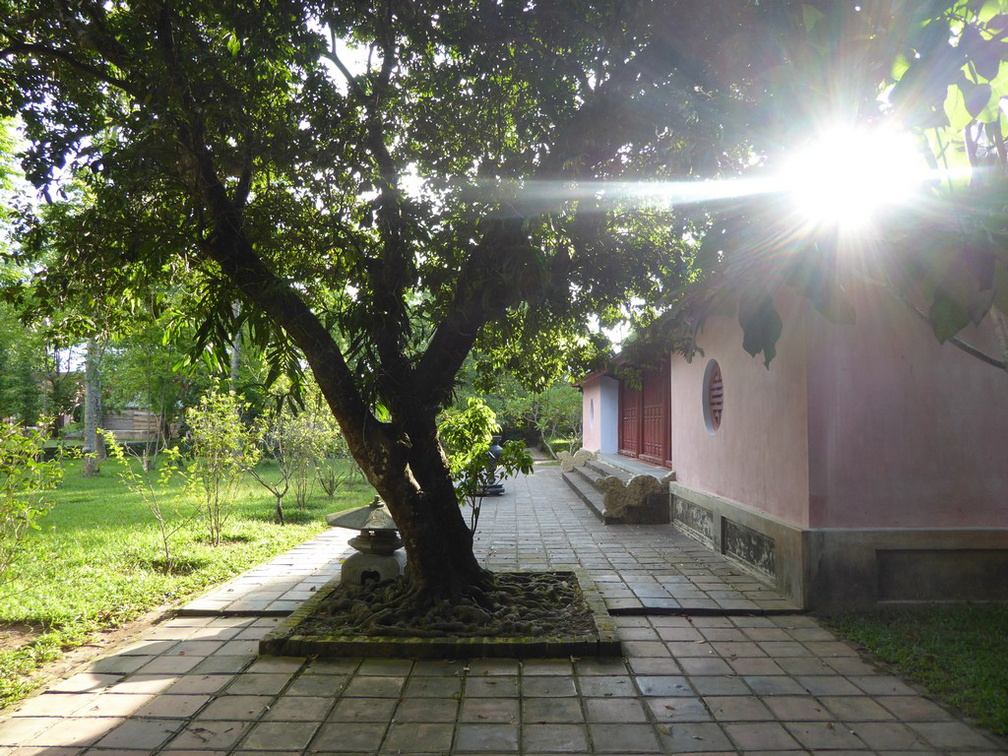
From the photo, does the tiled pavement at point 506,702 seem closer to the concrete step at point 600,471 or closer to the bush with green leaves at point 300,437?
the bush with green leaves at point 300,437

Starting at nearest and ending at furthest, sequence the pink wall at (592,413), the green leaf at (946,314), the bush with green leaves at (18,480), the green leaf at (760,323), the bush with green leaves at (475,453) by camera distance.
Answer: the green leaf at (946,314) → the green leaf at (760,323) → the bush with green leaves at (18,480) → the bush with green leaves at (475,453) → the pink wall at (592,413)

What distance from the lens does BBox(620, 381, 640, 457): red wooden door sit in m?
15.4

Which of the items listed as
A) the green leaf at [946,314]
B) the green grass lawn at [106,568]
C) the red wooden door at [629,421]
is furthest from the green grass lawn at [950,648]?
the red wooden door at [629,421]

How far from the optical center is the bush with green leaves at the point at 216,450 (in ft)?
27.6

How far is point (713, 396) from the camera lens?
8711 mm

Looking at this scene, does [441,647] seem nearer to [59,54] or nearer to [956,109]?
[956,109]

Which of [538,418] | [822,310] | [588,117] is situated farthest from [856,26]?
[538,418]

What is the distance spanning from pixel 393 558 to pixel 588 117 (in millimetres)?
3887

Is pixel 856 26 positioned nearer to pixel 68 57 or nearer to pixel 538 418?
pixel 68 57

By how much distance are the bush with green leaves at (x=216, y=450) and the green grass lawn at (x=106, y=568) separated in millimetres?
565

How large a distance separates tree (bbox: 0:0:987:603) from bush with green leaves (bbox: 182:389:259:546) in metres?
3.52

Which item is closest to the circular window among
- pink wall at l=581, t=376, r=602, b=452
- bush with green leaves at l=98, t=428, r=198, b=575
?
bush with green leaves at l=98, t=428, r=198, b=575

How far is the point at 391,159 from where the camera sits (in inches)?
205

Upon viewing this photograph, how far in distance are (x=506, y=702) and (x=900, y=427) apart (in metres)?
4.10
